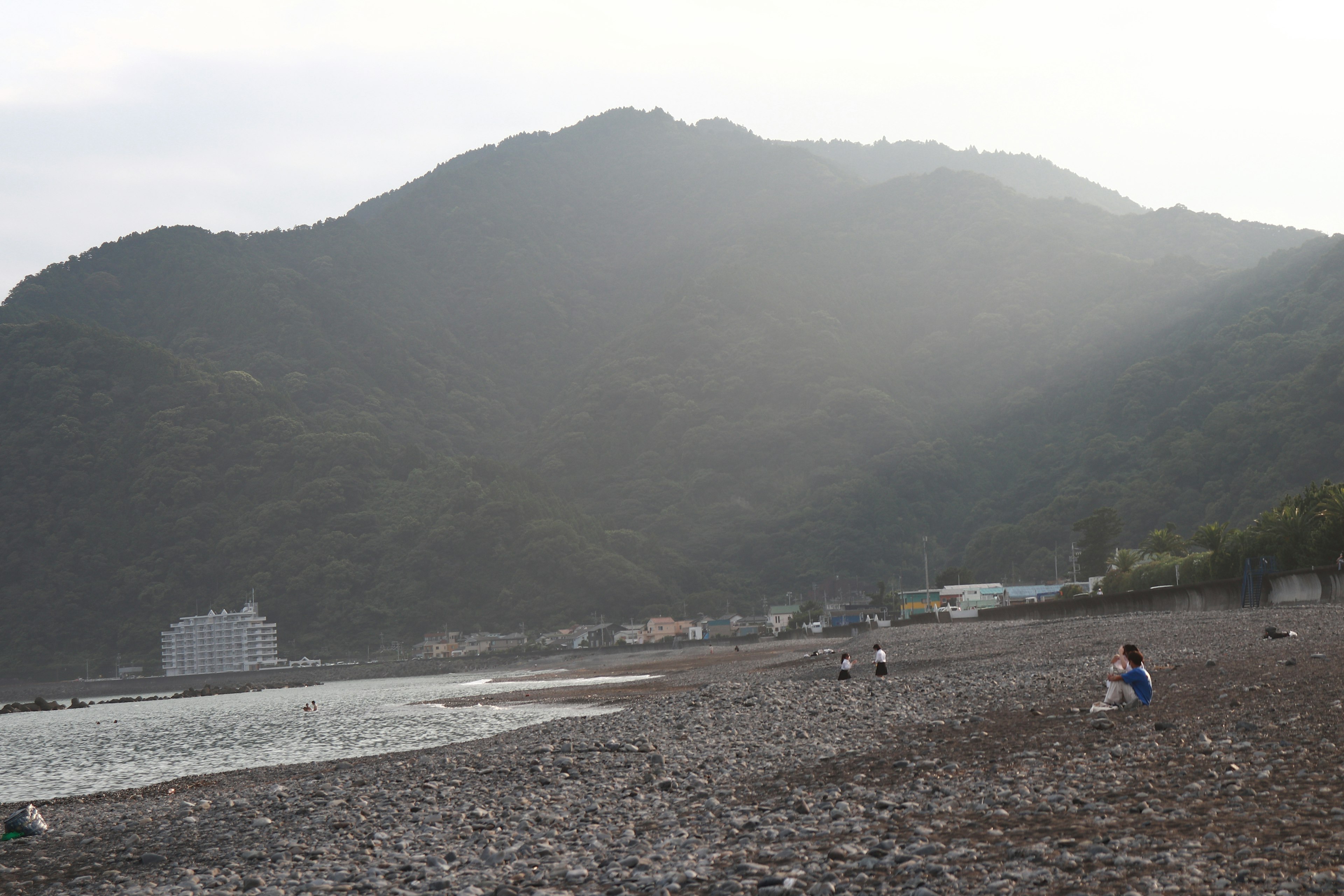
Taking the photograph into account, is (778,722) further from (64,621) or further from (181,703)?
(64,621)

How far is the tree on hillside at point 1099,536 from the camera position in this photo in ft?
352

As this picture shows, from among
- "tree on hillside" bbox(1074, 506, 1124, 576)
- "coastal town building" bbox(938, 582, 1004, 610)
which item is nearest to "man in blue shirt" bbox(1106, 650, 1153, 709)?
"tree on hillside" bbox(1074, 506, 1124, 576)

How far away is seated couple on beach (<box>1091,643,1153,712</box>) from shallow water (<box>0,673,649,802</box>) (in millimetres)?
20166

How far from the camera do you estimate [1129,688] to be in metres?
14.0

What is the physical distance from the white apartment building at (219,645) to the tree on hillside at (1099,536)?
430ft

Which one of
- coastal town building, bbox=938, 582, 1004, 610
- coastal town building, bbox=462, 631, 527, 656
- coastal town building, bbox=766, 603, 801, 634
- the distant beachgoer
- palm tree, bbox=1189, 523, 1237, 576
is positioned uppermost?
palm tree, bbox=1189, 523, 1237, 576

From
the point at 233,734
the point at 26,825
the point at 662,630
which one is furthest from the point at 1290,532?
the point at 662,630

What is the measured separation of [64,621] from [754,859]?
676ft

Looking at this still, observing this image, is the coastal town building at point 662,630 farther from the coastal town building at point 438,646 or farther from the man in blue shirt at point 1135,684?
the man in blue shirt at point 1135,684

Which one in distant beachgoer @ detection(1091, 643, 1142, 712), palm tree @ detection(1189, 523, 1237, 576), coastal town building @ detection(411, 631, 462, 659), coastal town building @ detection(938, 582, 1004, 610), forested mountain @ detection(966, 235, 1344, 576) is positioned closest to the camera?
distant beachgoer @ detection(1091, 643, 1142, 712)

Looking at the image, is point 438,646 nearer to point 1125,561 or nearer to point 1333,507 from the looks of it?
point 1125,561

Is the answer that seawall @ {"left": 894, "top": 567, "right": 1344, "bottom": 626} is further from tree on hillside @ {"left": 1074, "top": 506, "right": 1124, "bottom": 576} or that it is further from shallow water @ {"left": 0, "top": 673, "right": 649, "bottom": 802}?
tree on hillside @ {"left": 1074, "top": 506, "right": 1124, "bottom": 576}

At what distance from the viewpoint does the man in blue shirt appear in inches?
544

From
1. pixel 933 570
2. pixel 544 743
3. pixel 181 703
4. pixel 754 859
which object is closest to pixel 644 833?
pixel 754 859
